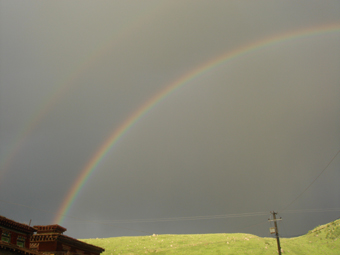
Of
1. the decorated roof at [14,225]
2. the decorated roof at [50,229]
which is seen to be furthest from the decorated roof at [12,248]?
the decorated roof at [50,229]

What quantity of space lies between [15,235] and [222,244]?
7548 cm

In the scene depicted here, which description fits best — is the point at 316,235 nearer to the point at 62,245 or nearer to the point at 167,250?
the point at 167,250

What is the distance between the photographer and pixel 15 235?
41344 millimetres

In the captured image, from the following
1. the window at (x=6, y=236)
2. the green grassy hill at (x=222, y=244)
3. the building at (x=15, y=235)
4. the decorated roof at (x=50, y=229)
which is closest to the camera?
the building at (x=15, y=235)

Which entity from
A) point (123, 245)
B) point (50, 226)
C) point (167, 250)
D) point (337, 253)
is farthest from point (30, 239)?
point (337, 253)

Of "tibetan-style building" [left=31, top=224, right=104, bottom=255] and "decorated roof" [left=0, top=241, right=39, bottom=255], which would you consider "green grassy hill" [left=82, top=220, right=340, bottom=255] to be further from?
"decorated roof" [left=0, top=241, right=39, bottom=255]

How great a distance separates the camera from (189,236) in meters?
119

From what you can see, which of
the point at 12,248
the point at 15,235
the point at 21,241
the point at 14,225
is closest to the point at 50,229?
the point at 21,241

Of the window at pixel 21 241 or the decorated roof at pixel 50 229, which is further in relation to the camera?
the decorated roof at pixel 50 229

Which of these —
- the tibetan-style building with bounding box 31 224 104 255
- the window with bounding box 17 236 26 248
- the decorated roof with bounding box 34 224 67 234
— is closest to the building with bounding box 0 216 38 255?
the window with bounding box 17 236 26 248

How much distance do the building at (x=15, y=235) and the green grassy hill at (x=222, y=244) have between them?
58.3 m

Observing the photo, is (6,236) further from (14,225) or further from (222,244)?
(222,244)

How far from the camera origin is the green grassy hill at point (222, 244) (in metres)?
94.4

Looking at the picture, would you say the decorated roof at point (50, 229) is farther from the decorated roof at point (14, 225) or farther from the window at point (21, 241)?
the window at point (21, 241)
